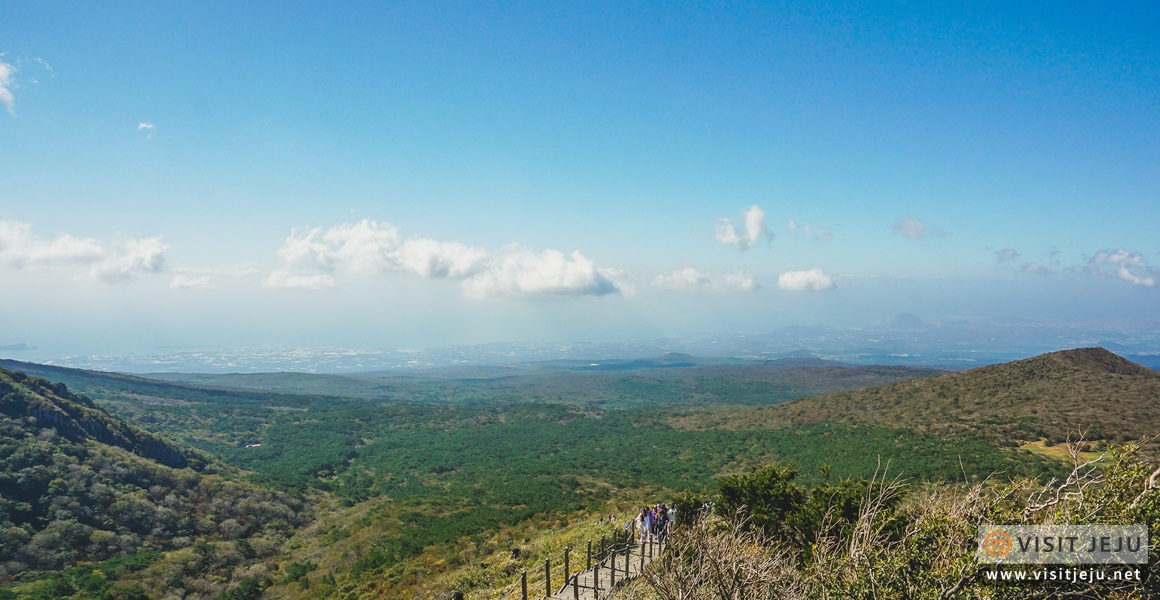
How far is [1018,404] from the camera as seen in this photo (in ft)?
147

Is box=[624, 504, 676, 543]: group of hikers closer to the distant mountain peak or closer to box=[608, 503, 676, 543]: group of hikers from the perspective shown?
box=[608, 503, 676, 543]: group of hikers

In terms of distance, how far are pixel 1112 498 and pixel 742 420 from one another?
58.3 meters

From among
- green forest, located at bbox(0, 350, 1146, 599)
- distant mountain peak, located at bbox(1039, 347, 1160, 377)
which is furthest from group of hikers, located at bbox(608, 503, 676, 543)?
distant mountain peak, located at bbox(1039, 347, 1160, 377)

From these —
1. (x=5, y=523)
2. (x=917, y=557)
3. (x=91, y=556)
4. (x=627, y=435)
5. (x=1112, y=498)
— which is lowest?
(x=627, y=435)

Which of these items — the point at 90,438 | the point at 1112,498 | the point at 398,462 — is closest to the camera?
the point at 1112,498

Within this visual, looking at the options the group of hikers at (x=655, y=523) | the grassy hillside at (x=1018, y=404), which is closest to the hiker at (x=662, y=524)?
the group of hikers at (x=655, y=523)

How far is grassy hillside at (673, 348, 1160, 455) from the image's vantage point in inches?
1494

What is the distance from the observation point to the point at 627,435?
69062 millimetres

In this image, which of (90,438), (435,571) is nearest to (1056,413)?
(435,571)

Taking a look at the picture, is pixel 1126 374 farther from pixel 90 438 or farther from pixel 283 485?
pixel 90 438

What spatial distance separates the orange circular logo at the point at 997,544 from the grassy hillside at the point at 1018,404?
34504mm

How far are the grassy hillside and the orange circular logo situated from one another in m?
34.5

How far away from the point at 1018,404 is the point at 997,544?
50204mm

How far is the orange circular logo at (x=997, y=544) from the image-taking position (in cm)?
748
